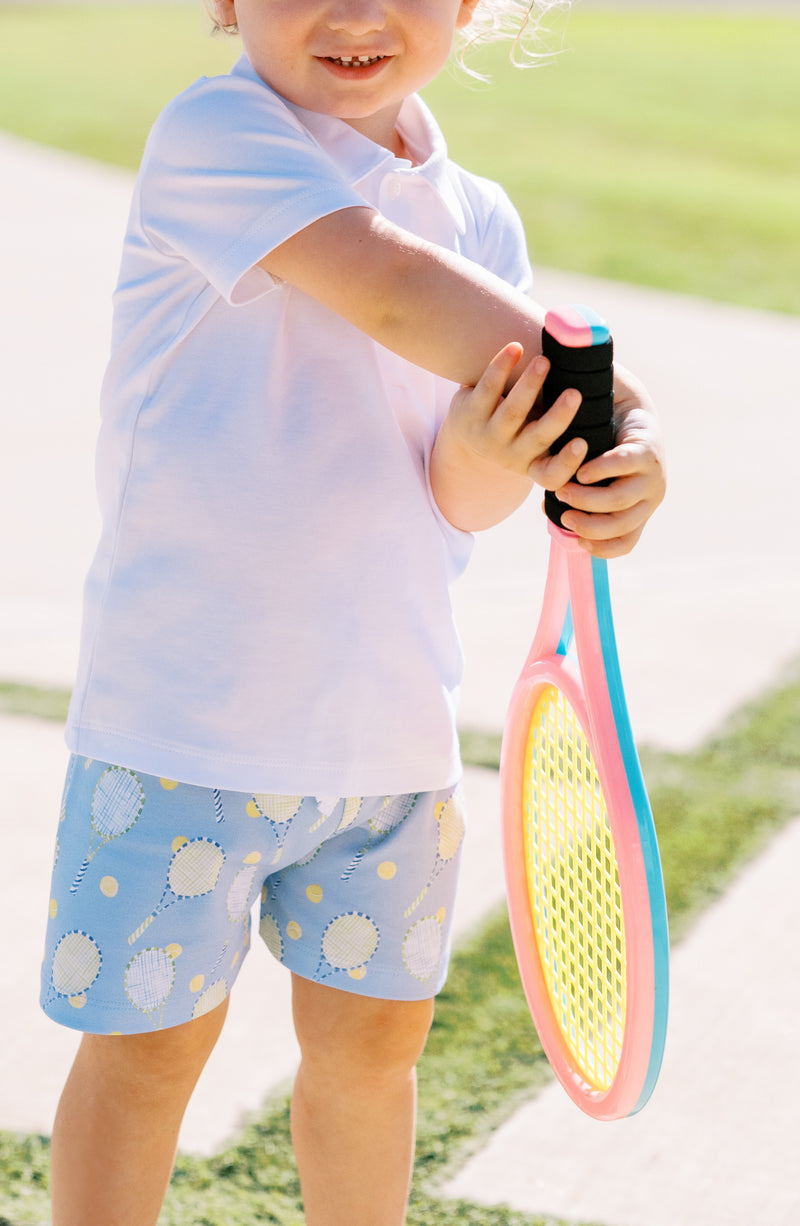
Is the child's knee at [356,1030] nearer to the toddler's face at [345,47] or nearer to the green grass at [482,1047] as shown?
the green grass at [482,1047]

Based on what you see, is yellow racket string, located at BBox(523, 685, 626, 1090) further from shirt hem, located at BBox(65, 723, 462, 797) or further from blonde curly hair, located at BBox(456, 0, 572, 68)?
blonde curly hair, located at BBox(456, 0, 572, 68)

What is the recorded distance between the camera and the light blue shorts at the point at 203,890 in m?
1.58

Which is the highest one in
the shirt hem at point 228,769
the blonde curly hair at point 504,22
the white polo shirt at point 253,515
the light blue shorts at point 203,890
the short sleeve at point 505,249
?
the blonde curly hair at point 504,22

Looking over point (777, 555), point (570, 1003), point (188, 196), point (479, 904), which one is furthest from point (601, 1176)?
point (777, 555)

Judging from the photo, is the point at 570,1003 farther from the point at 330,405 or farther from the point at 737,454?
the point at 737,454

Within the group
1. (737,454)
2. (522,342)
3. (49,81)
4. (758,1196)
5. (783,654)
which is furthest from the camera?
(49,81)

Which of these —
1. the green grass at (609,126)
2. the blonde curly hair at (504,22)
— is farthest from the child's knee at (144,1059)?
the green grass at (609,126)

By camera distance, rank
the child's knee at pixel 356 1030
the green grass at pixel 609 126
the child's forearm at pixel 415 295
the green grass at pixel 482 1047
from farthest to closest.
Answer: the green grass at pixel 609 126 < the green grass at pixel 482 1047 < the child's knee at pixel 356 1030 < the child's forearm at pixel 415 295

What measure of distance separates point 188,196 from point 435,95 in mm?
13431

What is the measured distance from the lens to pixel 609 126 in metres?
12.9

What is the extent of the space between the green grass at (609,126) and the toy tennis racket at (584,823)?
6267 mm

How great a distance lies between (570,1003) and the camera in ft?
5.69

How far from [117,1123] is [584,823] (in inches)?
21.5

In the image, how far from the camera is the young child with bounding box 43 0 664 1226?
152cm
